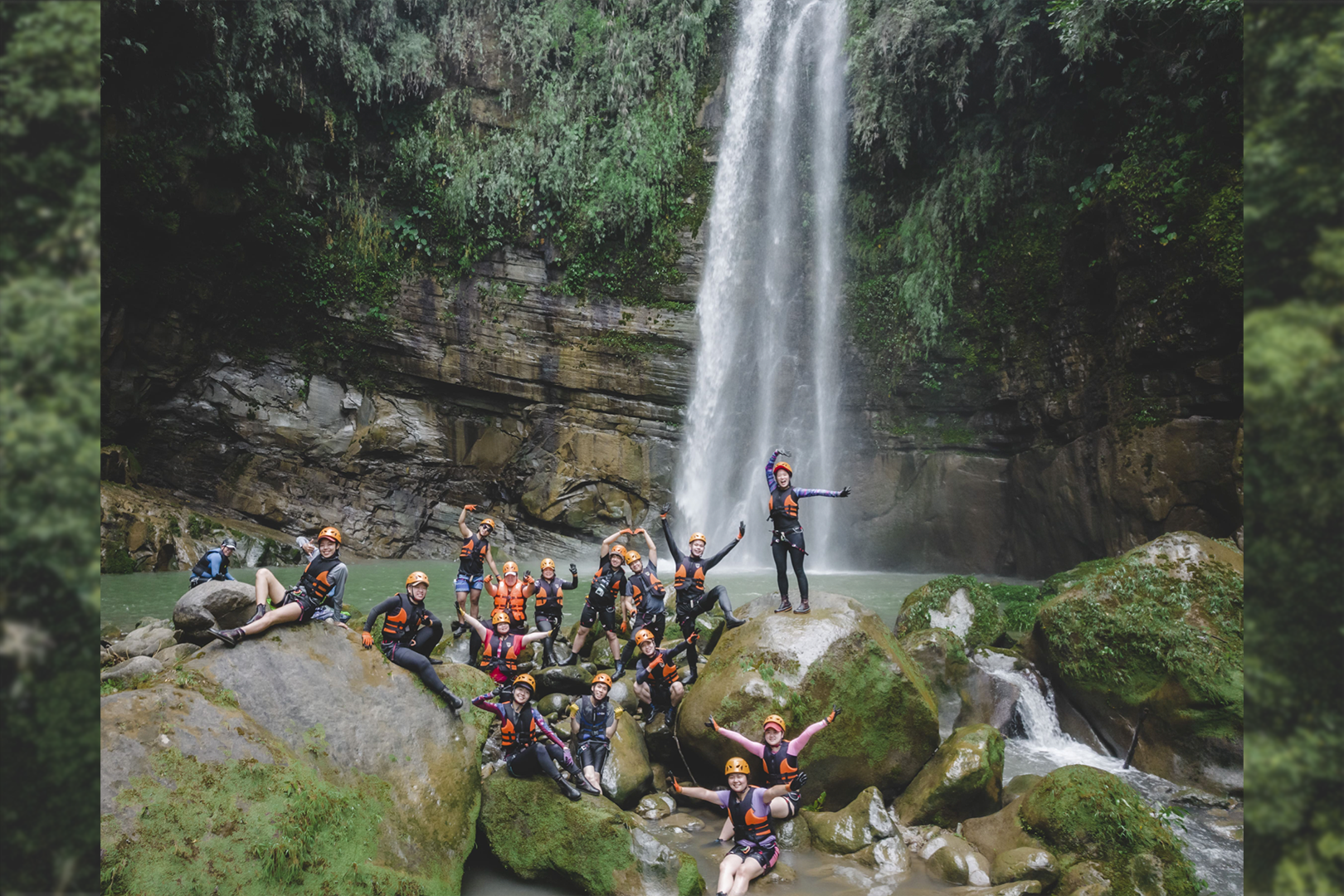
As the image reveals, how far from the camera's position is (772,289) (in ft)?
73.7

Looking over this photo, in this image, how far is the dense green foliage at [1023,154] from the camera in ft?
44.8

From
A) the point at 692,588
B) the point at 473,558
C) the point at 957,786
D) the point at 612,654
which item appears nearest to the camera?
the point at 957,786

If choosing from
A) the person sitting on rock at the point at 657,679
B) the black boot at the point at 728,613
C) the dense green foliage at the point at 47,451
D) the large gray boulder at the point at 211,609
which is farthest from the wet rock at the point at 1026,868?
the large gray boulder at the point at 211,609

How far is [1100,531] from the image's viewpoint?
15.5 meters

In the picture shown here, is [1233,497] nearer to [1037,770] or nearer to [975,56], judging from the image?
[1037,770]

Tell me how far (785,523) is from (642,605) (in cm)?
246

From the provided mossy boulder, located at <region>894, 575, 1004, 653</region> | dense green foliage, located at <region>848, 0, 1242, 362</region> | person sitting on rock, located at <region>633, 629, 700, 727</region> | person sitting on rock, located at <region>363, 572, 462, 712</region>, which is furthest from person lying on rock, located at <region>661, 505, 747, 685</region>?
dense green foliage, located at <region>848, 0, 1242, 362</region>

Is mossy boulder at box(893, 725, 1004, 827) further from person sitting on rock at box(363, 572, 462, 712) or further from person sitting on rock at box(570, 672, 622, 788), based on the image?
person sitting on rock at box(363, 572, 462, 712)

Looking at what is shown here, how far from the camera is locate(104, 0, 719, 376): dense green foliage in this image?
19906 millimetres

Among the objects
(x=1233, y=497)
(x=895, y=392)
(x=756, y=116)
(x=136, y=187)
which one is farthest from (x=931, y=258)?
(x=136, y=187)

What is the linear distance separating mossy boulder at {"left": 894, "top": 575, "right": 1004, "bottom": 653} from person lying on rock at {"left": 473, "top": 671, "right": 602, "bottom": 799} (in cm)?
600

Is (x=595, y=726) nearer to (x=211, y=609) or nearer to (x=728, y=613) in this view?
Answer: (x=728, y=613)

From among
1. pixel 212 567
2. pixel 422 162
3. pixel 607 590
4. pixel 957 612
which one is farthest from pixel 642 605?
pixel 422 162

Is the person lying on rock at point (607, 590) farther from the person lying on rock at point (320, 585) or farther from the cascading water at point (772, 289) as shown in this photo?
the cascading water at point (772, 289)
